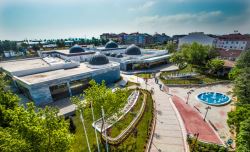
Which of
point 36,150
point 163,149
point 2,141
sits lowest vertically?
point 163,149

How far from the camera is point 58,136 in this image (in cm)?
1212

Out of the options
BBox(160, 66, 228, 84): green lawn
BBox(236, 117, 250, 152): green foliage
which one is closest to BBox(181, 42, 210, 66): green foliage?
BBox(160, 66, 228, 84): green lawn

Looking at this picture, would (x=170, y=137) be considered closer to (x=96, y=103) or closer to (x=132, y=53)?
(x=96, y=103)

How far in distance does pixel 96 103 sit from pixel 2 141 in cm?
994

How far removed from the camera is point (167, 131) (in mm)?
23484

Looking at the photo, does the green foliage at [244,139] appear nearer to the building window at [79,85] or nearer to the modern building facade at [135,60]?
the building window at [79,85]

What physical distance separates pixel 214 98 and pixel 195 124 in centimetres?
1438

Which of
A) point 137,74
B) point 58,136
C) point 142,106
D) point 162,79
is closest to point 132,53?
point 137,74

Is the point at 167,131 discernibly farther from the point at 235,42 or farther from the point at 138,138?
the point at 235,42

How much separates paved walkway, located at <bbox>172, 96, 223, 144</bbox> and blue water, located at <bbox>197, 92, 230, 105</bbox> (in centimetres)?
617

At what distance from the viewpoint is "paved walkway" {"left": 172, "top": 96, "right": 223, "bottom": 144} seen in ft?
73.5

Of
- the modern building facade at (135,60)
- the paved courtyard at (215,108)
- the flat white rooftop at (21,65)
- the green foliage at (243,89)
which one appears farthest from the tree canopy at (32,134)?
the modern building facade at (135,60)

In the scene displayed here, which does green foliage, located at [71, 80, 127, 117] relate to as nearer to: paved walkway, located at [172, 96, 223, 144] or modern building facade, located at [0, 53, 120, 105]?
paved walkway, located at [172, 96, 223, 144]

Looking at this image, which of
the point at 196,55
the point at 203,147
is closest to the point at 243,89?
the point at 203,147
